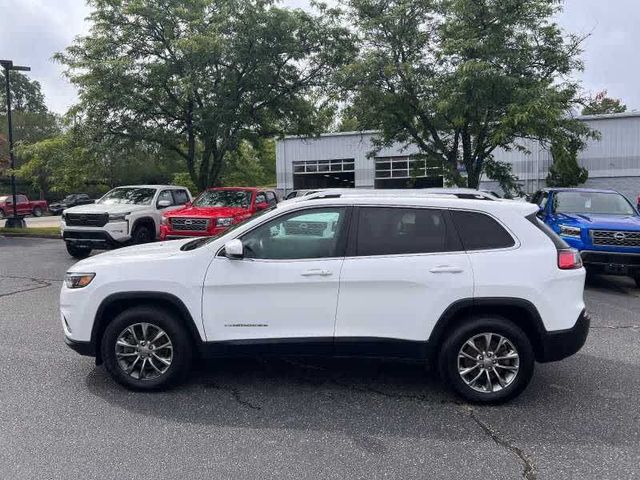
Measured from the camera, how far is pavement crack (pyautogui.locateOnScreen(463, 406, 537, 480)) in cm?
334

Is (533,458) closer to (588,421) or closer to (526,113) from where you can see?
(588,421)

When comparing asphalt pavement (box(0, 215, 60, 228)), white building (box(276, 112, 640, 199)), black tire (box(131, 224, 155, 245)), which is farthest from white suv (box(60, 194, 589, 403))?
asphalt pavement (box(0, 215, 60, 228))

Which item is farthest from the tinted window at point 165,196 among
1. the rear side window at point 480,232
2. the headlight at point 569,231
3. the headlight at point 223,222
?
the rear side window at point 480,232

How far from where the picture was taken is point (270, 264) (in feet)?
14.4

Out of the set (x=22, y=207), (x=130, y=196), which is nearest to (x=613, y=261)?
(x=130, y=196)

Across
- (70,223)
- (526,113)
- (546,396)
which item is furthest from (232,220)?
(546,396)

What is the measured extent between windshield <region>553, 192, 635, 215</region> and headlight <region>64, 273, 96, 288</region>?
909cm

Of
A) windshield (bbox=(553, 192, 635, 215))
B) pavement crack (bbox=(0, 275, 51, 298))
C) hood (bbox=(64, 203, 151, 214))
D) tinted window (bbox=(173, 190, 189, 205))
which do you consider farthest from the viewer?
tinted window (bbox=(173, 190, 189, 205))

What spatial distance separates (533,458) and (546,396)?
1188mm

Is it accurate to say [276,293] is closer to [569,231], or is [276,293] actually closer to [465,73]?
[569,231]

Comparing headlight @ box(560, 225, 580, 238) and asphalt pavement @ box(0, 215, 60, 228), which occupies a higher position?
headlight @ box(560, 225, 580, 238)

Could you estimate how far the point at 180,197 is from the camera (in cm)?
1471

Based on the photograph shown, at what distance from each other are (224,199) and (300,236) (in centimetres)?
895

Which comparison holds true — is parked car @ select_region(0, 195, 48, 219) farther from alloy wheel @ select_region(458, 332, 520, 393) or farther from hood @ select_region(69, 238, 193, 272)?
alloy wheel @ select_region(458, 332, 520, 393)
